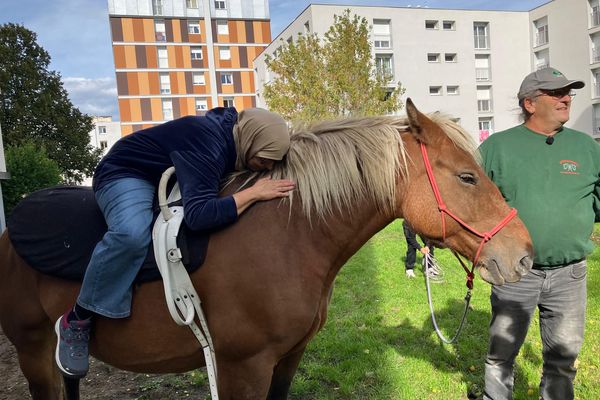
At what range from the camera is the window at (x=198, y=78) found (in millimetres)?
52750

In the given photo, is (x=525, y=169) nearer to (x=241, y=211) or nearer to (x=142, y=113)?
(x=241, y=211)

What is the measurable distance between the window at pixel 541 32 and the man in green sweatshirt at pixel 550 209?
43.1m

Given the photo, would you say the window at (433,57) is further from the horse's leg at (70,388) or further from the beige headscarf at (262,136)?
the horse's leg at (70,388)

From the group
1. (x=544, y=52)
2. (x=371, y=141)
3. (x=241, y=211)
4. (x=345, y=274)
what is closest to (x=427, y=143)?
(x=371, y=141)

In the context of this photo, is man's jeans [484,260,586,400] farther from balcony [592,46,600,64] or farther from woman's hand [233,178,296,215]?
balcony [592,46,600,64]

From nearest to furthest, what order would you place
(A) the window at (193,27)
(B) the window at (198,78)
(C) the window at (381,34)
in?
(C) the window at (381,34) < (A) the window at (193,27) < (B) the window at (198,78)

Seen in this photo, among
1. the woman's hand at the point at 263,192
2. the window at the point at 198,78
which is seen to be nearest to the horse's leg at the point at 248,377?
the woman's hand at the point at 263,192

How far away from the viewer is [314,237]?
81.7 inches

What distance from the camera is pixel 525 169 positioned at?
2781 mm

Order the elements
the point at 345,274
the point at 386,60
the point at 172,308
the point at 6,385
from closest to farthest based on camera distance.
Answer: the point at 172,308
the point at 6,385
the point at 345,274
the point at 386,60

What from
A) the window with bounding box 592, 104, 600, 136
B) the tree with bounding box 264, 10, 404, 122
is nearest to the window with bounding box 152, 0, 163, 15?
the tree with bounding box 264, 10, 404, 122

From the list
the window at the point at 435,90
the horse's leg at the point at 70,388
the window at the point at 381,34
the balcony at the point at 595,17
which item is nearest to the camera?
the horse's leg at the point at 70,388

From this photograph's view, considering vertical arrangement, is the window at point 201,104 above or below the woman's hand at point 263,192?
above

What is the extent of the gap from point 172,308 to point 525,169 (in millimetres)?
2306
